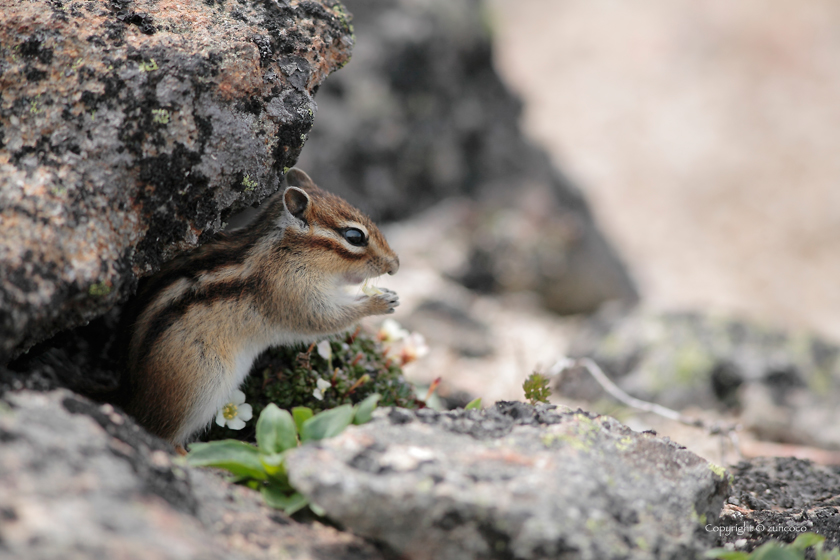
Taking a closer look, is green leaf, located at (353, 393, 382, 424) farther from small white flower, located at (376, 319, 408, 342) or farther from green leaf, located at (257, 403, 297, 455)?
small white flower, located at (376, 319, 408, 342)

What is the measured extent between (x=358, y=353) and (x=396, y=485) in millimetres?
2038

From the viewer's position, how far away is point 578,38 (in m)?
21.0

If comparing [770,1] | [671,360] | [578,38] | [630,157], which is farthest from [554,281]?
[770,1]

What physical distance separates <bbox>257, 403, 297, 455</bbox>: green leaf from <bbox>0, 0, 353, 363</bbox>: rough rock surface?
2.87 ft

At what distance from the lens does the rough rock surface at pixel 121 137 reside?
2797 millimetres

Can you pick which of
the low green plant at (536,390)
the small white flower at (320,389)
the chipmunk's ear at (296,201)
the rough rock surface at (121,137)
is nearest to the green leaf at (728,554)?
the low green plant at (536,390)

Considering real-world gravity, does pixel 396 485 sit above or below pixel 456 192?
below

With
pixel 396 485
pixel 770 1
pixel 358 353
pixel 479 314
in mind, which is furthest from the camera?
pixel 770 1

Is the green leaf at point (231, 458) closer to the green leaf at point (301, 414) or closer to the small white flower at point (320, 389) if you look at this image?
the green leaf at point (301, 414)

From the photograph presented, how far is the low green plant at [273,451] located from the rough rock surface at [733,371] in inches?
158

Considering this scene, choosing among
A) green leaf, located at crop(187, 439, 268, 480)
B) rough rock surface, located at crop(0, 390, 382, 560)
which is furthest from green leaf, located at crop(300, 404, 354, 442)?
rough rock surface, located at crop(0, 390, 382, 560)

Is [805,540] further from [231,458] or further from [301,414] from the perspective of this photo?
[231,458]

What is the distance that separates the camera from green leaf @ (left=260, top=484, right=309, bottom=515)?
9.16ft

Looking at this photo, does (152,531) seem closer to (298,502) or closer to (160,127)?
(298,502)
